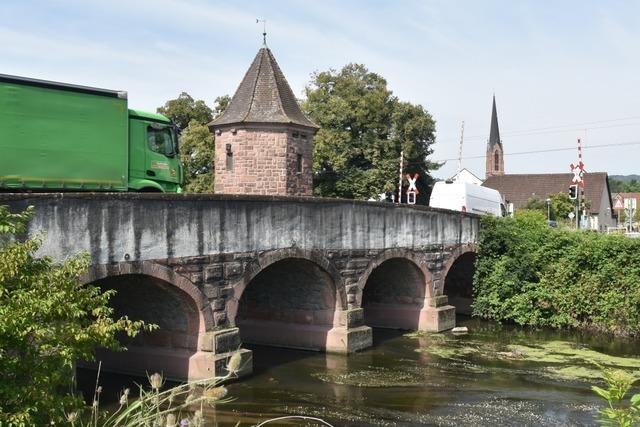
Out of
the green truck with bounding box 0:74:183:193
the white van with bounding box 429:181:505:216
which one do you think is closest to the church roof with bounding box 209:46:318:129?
the green truck with bounding box 0:74:183:193

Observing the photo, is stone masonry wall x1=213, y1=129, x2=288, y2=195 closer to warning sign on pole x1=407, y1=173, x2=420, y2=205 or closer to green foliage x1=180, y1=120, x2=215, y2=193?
warning sign on pole x1=407, y1=173, x2=420, y2=205

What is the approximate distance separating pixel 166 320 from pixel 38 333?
957 centimetres

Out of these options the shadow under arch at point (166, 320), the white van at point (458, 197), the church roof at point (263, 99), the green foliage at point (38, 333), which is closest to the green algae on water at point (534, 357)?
the shadow under arch at point (166, 320)

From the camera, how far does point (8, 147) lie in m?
14.5

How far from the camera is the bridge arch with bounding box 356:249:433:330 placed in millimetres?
23703

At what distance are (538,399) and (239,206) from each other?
7960 mm

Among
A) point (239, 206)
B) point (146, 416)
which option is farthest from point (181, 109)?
point (146, 416)

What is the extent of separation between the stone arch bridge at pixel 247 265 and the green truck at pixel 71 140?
259cm

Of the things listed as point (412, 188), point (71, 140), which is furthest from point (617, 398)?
point (412, 188)

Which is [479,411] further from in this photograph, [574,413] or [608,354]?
[608,354]

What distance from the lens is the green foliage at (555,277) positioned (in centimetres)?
2345

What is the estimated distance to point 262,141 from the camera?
80.3 ft

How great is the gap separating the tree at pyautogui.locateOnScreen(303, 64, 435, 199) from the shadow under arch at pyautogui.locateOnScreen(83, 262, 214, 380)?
82.8 ft

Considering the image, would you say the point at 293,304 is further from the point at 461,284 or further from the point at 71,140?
the point at 461,284
